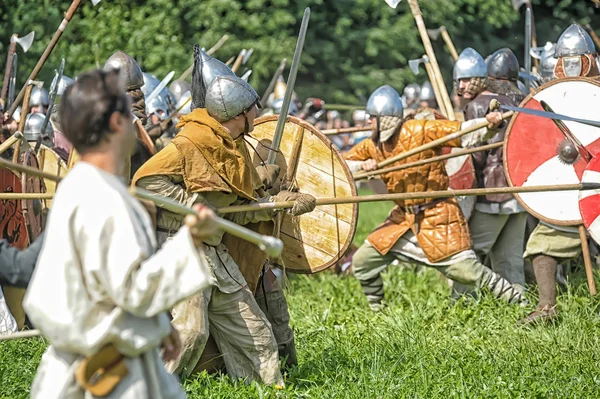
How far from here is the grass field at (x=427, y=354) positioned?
4.84m

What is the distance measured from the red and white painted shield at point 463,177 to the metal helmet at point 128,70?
7.34ft

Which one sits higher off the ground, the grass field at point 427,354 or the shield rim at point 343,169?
the shield rim at point 343,169

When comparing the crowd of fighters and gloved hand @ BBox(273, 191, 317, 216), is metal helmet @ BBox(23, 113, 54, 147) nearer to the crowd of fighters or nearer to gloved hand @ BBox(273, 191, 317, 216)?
the crowd of fighters

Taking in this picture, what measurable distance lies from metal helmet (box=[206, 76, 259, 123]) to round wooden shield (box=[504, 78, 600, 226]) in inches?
77.2

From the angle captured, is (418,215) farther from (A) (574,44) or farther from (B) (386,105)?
(A) (574,44)

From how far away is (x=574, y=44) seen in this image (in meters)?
7.14

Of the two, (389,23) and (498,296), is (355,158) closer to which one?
(498,296)

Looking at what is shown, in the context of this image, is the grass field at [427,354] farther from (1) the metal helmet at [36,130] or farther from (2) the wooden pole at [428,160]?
(1) the metal helmet at [36,130]

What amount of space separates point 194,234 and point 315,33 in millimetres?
19782

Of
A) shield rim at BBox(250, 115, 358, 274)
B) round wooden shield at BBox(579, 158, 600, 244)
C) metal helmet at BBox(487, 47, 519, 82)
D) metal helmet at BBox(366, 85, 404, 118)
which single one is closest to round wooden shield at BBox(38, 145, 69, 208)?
shield rim at BBox(250, 115, 358, 274)

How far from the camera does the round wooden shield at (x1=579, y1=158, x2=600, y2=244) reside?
18.4 feet

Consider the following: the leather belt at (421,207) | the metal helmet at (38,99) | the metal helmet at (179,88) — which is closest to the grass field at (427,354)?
the leather belt at (421,207)

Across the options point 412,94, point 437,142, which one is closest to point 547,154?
point 437,142

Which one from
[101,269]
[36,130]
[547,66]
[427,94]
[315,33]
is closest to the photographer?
[101,269]
